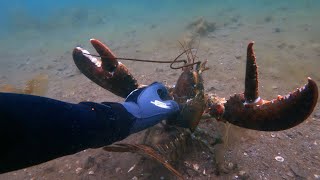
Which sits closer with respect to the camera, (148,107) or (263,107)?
(263,107)

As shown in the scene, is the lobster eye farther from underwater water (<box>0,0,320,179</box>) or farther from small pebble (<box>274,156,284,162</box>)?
underwater water (<box>0,0,320,179</box>)

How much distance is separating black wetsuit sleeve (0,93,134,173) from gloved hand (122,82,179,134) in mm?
464

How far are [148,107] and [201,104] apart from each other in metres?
0.62

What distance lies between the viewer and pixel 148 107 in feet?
10.7

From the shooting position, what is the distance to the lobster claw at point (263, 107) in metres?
2.52

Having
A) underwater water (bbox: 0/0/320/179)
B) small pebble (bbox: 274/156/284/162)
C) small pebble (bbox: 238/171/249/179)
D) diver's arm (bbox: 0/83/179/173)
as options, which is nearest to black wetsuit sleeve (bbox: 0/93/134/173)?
diver's arm (bbox: 0/83/179/173)

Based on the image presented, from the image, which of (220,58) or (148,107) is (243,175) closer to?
(148,107)

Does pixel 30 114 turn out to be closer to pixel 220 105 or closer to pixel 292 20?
pixel 220 105

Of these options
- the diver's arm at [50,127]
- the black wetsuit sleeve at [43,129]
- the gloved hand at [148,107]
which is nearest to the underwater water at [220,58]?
the gloved hand at [148,107]

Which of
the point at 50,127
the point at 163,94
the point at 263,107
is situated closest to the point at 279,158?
the point at 263,107

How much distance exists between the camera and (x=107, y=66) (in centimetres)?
379

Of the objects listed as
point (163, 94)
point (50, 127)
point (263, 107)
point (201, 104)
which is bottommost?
point (163, 94)

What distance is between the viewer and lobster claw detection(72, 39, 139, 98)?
3.76 meters

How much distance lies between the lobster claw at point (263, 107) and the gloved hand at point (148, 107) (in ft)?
1.86
